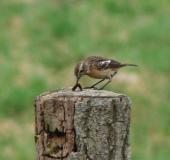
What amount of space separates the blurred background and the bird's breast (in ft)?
7.06

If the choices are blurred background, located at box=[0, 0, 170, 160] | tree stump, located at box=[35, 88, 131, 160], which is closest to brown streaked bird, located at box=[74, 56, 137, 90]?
blurred background, located at box=[0, 0, 170, 160]

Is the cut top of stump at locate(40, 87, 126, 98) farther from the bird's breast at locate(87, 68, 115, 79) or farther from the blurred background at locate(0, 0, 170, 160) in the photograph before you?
the blurred background at locate(0, 0, 170, 160)

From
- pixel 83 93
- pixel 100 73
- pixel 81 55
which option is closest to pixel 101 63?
pixel 100 73

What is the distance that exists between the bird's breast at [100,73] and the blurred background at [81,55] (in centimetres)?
215

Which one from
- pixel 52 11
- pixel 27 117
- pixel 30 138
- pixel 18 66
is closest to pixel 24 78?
pixel 18 66

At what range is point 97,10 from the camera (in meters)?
15.2

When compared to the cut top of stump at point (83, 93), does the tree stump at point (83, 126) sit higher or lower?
lower

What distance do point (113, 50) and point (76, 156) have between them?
915 centimetres

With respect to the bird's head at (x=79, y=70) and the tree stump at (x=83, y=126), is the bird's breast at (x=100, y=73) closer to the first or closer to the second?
the bird's head at (x=79, y=70)

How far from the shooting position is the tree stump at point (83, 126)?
411 cm

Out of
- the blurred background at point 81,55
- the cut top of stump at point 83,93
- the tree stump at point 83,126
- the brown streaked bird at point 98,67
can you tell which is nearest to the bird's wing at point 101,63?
the brown streaked bird at point 98,67

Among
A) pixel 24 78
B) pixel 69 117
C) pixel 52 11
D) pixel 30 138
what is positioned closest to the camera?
pixel 69 117

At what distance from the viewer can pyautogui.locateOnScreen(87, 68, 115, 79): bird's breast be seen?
7422 mm

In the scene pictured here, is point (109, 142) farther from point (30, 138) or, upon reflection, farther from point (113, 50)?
point (113, 50)
